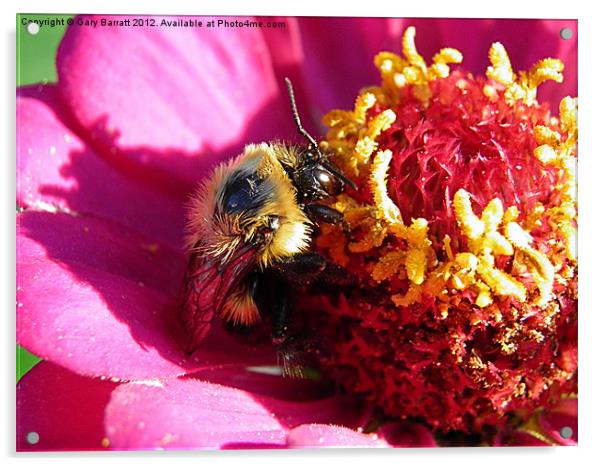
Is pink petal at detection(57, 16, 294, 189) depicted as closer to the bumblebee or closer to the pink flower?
the pink flower

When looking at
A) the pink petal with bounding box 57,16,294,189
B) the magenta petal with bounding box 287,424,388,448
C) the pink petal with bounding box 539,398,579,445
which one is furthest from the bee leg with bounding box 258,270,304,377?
the pink petal with bounding box 539,398,579,445

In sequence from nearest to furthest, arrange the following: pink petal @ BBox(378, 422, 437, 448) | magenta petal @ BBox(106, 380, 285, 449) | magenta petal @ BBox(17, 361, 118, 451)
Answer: magenta petal @ BBox(106, 380, 285, 449) → magenta petal @ BBox(17, 361, 118, 451) → pink petal @ BBox(378, 422, 437, 448)

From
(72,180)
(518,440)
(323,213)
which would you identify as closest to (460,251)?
(323,213)

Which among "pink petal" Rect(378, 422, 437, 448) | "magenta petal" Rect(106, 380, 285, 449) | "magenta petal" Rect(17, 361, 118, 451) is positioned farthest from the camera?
"pink petal" Rect(378, 422, 437, 448)

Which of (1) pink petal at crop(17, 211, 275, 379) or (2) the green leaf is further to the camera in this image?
(2) the green leaf

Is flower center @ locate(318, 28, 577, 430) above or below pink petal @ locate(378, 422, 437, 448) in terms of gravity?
above

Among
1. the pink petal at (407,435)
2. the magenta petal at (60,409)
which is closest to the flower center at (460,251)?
the pink petal at (407,435)
